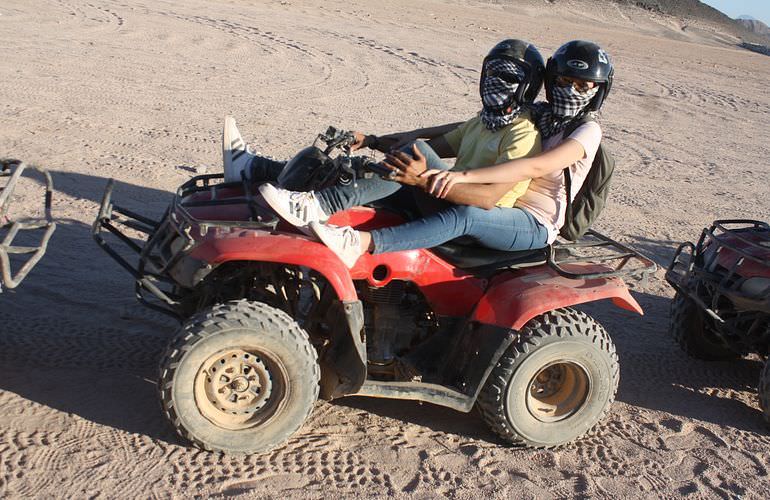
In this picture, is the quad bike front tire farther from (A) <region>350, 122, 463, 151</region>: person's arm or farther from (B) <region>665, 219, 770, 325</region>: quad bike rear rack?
(B) <region>665, 219, 770, 325</region>: quad bike rear rack

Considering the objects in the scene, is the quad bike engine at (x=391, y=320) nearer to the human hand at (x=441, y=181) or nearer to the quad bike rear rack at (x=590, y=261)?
the human hand at (x=441, y=181)

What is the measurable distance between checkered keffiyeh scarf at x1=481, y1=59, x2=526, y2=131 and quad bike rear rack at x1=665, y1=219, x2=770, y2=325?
171cm

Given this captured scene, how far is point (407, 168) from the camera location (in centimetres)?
402

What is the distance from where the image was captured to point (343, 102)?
12422 mm

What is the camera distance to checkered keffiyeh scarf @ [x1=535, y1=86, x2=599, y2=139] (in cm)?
454

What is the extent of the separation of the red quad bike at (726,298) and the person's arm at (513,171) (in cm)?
161

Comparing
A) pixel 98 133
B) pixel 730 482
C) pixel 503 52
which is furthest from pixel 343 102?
pixel 730 482

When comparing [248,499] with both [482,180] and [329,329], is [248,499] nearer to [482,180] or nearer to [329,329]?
[329,329]

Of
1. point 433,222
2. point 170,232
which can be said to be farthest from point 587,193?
point 170,232

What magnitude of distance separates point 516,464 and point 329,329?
3.83 ft

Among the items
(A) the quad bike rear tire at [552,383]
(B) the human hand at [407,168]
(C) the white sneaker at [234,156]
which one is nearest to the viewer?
(B) the human hand at [407,168]

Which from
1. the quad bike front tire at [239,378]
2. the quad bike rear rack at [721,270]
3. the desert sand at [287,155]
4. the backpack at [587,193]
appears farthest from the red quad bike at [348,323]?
the quad bike rear rack at [721,270]

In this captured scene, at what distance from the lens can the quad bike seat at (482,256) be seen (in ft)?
14.6

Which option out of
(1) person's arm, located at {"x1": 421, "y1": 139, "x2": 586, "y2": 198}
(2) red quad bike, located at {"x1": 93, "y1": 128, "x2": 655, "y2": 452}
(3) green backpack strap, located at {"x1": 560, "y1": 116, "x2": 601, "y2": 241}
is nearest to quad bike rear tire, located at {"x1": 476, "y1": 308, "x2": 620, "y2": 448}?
(2) red quad bike, located at {"x1": 93, "y1": 128, "x2": 655, "y2": 452}
